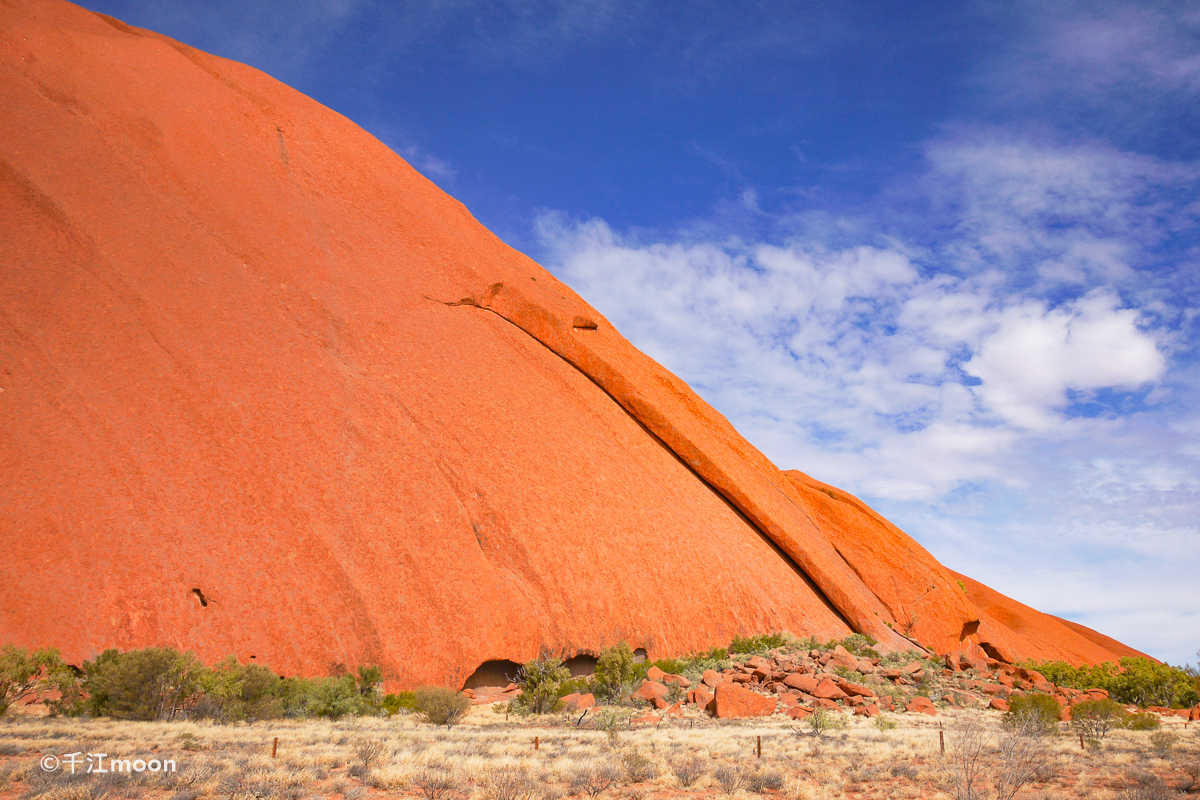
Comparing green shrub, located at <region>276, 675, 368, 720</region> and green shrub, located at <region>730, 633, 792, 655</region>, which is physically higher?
green shrub, located at <region>730, 633, 792, 655</region>

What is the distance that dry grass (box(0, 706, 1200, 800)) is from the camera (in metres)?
7.18

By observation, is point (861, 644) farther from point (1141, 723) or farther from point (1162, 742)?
point (1162, 742)

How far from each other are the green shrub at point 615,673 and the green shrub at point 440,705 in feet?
12.6

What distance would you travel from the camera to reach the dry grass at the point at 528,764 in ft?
23.5

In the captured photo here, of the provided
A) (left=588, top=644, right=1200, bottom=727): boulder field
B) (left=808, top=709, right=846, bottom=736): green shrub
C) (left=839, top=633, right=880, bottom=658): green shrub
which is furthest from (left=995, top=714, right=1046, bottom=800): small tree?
(left=839, top=633, right=880, bottom=658): green shrub

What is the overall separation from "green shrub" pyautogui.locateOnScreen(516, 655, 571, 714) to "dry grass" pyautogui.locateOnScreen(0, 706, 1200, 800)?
256cm

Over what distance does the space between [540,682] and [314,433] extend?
8.60 metres

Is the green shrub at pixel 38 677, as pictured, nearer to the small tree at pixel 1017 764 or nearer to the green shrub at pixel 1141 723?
the small tree at pixel 1017 764

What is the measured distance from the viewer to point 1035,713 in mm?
14391

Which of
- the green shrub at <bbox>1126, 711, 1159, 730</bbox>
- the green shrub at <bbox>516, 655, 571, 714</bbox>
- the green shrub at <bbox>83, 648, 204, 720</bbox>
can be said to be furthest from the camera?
the green shrub at <bbox>516, 655, 571, 714</bbox>

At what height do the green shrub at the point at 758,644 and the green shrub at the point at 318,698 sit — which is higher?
the green shrub at the point at 758,644

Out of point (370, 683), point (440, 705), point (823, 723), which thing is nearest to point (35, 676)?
point (370, 683)

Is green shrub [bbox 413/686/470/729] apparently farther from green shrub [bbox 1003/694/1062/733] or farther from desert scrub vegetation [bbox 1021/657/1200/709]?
desert scrub vegetation [bbox 1021/657/1200/709]

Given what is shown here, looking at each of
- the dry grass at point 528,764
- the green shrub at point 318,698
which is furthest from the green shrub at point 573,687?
the green shrub at point 318,698
